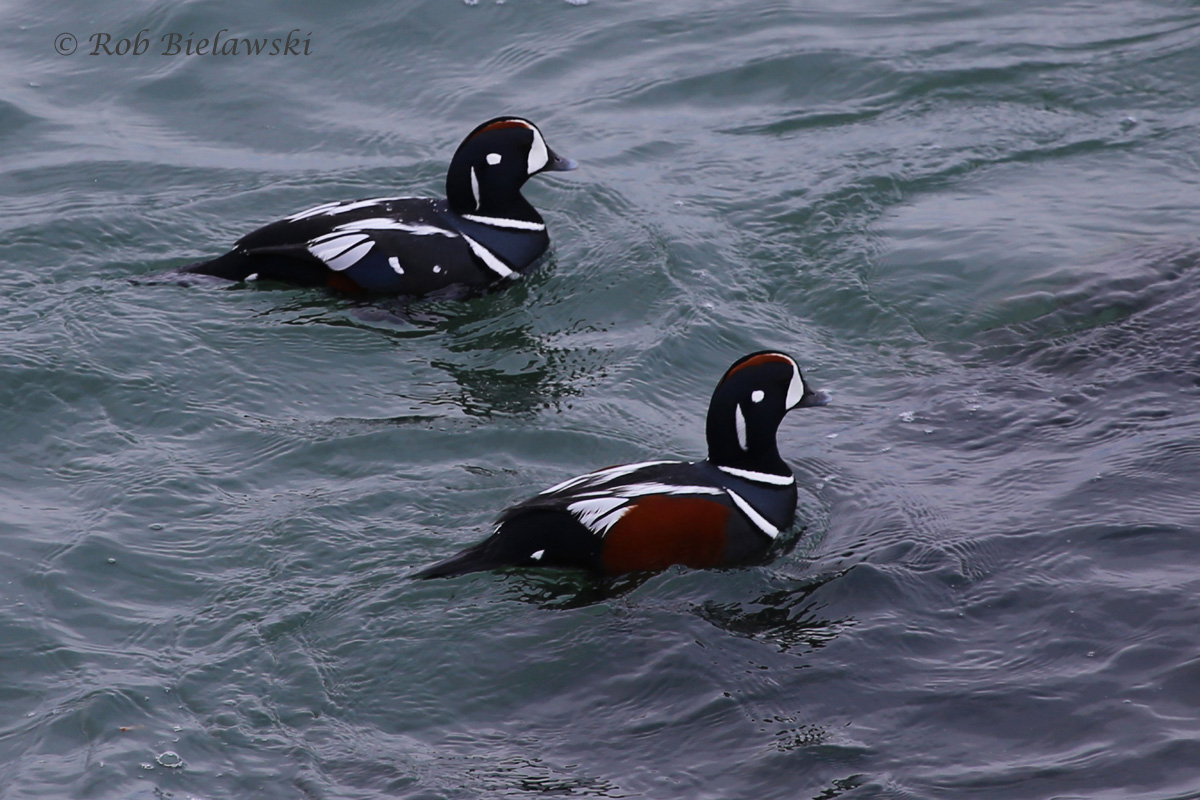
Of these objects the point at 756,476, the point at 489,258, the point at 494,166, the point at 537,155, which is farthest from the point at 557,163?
the point at 756,476

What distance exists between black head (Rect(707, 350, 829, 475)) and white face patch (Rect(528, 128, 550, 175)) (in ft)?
10.0

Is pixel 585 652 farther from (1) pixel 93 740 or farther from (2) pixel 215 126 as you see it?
(2) pixel 215 126

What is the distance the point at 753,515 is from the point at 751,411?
50cm

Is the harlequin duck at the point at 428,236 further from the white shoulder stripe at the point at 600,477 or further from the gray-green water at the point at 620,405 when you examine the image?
the white shoulder stripe at the point at 600,477

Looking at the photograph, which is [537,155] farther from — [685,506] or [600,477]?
[685,506]

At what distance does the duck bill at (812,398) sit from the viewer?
6734 mm

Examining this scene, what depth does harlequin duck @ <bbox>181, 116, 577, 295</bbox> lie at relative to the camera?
844 centimetres

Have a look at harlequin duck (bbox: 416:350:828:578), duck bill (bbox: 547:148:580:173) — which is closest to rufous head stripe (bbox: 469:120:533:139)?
duck bill (bbox: 547:148:580:173)

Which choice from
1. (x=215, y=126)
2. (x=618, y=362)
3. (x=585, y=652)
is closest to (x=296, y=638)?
(x=585, y=652)

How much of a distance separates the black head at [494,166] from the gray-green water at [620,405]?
561 mm

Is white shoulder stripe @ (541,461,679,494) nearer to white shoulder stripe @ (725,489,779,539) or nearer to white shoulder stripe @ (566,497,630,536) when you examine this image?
white shoulder stripe @ (566,497,630,536)

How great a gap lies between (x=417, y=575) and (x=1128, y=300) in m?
4.93

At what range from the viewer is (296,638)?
5707mm

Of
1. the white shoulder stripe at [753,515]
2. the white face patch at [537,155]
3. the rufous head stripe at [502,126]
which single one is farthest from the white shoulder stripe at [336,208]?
the white shoulder stripe at [753,515]
